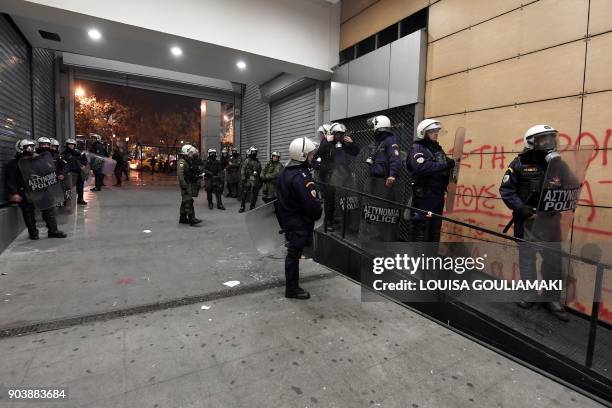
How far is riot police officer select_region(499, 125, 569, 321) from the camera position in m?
3.43

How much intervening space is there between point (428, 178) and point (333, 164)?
222 cm

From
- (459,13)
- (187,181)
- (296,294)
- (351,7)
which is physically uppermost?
(351,7)

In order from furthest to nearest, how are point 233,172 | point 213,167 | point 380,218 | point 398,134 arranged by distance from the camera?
1. point 233,172
2. point 213,167
3. point 398,134
4. point 380,218

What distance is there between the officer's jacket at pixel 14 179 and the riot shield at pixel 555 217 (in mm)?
7961

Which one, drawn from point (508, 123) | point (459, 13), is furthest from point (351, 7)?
point (508, 123)

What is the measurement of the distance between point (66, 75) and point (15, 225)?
9.27 metres

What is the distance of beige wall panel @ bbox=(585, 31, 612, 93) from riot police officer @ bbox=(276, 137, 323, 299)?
3432mm

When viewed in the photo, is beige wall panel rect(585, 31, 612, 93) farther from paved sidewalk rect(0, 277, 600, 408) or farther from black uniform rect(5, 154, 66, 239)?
black uniform rect(5, 154, 66, 239)

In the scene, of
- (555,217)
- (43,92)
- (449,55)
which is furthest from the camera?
(43,92)

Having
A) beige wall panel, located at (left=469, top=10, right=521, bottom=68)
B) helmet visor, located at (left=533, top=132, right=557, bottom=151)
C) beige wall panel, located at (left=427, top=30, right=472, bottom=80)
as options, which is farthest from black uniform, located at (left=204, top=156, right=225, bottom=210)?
helmet visor, located at (left=533, top=132, right=557, bottom=151)

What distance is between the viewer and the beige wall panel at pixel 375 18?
256 inches

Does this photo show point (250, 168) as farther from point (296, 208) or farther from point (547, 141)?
point (547, 141)

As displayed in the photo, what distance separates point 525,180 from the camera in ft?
11.8

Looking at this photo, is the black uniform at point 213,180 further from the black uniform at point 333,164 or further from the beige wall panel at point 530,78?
the beige wall panel at point 530,78
